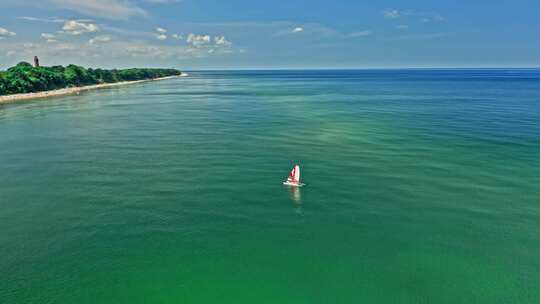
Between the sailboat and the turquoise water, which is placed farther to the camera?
the sailboat

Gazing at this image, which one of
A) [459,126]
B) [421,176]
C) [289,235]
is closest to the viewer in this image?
[289,235]

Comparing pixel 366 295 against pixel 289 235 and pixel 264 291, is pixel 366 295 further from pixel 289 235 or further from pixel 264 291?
pixel 289 235

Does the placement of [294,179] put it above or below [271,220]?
above

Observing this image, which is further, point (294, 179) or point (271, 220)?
point (294, 179)

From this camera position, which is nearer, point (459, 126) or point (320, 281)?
point (320, 281)

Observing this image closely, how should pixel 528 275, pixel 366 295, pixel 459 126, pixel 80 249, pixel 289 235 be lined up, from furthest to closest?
pixel 459 126 → pixel 289 235 → pixel 80 249 → pixel 528 275 → pixel 366 295

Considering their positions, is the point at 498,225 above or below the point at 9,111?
below

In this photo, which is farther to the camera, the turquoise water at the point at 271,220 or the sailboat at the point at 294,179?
the sailboat at the point at 294,179

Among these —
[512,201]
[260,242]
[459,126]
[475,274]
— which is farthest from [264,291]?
[459,126]
